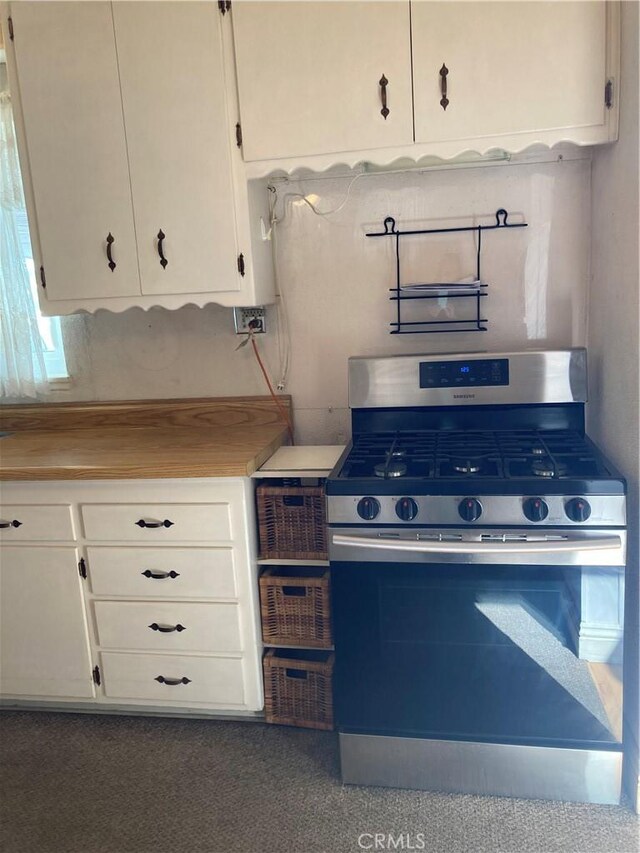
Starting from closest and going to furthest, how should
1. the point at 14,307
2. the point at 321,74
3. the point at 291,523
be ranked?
the point at 321,74 < the point at 291,523 < the point at 14,307

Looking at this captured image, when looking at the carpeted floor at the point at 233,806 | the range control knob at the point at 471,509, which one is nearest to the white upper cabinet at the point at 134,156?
the range control knob at the point at 471,509

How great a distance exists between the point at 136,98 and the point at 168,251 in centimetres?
46

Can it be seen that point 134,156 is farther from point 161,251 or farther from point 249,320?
point 249,320

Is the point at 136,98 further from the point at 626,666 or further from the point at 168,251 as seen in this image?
the point at 626,666

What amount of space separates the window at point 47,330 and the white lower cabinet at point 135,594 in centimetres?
68

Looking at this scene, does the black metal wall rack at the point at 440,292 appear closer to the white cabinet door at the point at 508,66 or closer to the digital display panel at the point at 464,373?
the digital display panel at the point at 464,373

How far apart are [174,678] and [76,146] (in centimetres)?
171

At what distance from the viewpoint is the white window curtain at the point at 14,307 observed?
8.13ft

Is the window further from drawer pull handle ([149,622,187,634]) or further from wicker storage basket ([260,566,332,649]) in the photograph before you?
wicker storage basket ([260,566,332,649])

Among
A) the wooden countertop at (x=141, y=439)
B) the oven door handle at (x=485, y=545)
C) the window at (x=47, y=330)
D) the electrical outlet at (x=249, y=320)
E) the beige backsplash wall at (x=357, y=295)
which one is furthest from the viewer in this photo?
the window at (x=47, y=330)

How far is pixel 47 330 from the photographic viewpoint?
2.60 meters

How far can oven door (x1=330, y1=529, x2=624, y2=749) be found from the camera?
1622mm

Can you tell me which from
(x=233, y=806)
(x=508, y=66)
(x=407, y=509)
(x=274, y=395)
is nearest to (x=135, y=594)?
(x=233, y=806)

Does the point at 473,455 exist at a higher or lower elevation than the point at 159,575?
higher
